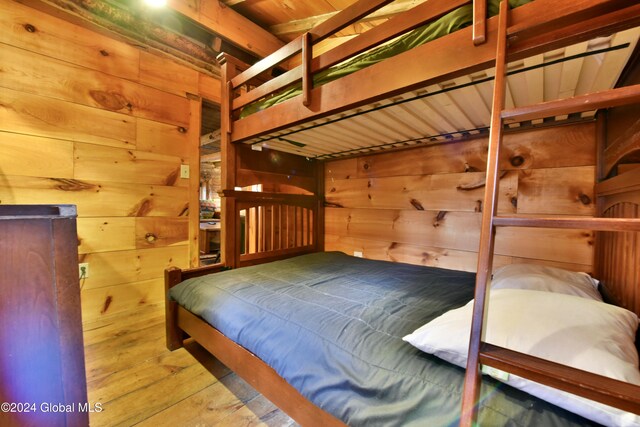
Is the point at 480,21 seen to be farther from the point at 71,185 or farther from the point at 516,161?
the point at 71,185

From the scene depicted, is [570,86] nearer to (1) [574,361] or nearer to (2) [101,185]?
(1) [574,361]

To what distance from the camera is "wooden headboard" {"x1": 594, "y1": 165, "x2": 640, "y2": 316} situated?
925 mm

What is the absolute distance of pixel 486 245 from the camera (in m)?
0.61

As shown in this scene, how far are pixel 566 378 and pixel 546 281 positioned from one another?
0.67 m

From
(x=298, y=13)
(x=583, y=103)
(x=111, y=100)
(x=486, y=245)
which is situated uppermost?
(x=298, y=13)

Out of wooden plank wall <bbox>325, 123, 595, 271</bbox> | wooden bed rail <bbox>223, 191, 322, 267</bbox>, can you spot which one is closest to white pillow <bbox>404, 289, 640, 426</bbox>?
wooden plank wall <bbox>325, 123, 595, 271</bbox>

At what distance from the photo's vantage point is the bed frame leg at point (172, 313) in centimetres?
152

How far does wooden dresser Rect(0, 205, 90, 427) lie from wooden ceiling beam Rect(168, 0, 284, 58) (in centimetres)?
223

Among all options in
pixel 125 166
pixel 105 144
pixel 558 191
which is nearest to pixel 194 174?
pixel 125 166

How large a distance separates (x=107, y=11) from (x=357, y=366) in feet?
8.79

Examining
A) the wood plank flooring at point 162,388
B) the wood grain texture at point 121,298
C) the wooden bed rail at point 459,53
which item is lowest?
the wood plank flooring at point 162,388

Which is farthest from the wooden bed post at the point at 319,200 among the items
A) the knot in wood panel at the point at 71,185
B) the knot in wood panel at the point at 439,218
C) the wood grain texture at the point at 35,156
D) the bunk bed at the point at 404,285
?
the wood grain texture at the point at 35,156

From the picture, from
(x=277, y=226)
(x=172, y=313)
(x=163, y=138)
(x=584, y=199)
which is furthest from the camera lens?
(x=277, y=226)

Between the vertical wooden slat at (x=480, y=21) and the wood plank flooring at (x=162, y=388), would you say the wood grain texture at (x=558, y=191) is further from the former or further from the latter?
the wood plank flooring at (x=162, y=388)
